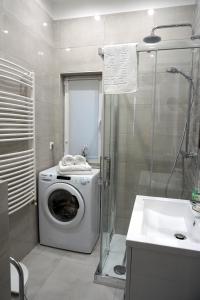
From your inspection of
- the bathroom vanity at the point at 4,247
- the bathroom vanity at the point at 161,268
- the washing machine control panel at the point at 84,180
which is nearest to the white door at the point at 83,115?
the washing machine control panel at the point at 84,180

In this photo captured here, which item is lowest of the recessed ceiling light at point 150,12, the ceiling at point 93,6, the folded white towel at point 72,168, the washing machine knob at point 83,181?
the washing machine knob at point 83,181

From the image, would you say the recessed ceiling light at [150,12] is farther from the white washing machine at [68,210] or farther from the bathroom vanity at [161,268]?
the bathroom vanity at [161,268]

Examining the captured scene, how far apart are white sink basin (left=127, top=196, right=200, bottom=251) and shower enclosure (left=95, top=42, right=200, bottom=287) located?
1.69 feet

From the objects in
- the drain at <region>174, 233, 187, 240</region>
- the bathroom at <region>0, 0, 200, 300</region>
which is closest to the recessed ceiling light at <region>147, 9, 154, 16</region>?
the bathroom at <region>0, 0, 200, 300</region>

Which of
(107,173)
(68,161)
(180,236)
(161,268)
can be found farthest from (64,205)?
(161,268)

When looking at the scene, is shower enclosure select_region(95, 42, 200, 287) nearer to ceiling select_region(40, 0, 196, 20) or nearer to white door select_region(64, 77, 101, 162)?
Result: white door select_region(64, 77, 101, 162)

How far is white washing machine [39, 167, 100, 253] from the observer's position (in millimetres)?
2195

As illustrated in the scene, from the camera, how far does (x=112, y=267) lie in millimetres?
2031

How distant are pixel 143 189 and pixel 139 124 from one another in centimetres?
73

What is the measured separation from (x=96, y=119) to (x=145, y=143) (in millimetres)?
760

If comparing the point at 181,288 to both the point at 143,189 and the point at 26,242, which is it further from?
the point at 26,242

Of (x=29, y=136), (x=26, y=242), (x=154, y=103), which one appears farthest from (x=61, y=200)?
(x=154, y=103)

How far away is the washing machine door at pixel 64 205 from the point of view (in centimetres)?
220

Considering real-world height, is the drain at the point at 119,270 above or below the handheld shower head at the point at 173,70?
below
